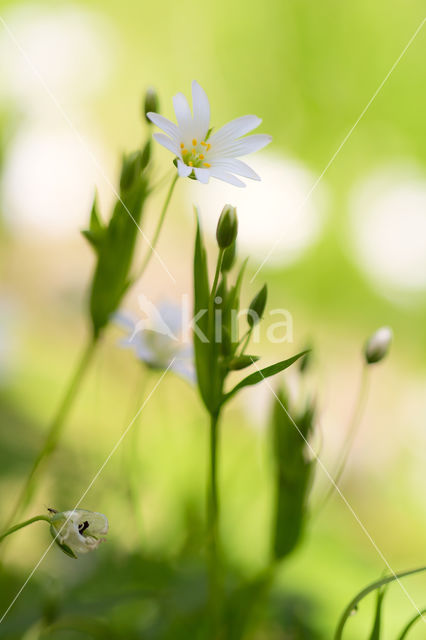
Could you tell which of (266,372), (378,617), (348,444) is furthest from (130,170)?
(348,444)

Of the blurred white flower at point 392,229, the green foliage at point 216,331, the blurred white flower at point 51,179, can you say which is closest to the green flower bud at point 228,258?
the green foliage at point 216,331

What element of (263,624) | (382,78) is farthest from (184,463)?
(382,78)

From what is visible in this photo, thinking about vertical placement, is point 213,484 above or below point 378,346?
below

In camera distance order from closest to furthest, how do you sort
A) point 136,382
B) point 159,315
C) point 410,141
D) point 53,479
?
point 159,315 < point 53,479 < point 136,382 < point 410,141

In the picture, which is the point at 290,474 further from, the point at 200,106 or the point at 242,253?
the point at 242,253

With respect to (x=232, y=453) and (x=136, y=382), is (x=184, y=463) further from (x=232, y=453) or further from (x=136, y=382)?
(x=136, y=382)

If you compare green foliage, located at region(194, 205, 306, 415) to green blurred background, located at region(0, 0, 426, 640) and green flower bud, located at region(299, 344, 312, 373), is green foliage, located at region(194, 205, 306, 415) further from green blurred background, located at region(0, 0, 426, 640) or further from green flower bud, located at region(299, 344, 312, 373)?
green blurred background, located at region(0, 0, 426, 640)
